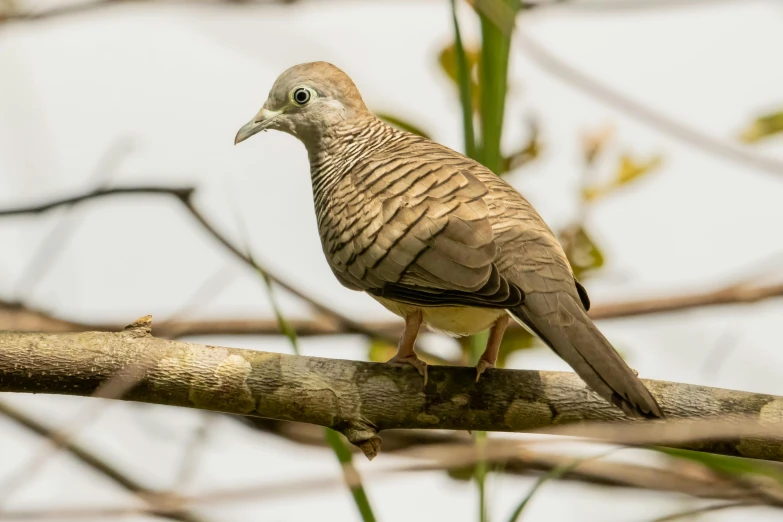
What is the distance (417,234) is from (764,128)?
1.54 metres

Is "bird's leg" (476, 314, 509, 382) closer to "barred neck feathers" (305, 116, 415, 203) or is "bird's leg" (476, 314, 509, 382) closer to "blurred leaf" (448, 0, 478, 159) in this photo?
"blurred leaf" (448, 0, 478, 159)

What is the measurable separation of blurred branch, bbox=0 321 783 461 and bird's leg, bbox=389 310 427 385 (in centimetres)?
4

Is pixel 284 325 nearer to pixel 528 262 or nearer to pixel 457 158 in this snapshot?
pixel 528 262

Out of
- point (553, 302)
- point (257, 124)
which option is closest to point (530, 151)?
point (257, 124)

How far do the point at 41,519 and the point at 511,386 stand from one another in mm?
1495

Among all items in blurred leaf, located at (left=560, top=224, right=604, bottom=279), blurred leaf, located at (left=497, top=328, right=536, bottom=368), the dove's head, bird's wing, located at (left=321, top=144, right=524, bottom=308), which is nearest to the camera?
bird's wing, located at (left=321, top=144, right=524, bottom=308)

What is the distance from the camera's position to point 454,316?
2.78 m

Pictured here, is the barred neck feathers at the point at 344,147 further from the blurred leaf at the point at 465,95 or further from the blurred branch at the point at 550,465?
the blurred branch at the point at 550,465

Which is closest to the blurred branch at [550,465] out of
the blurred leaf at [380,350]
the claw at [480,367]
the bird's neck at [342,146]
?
the blurred leaf at [380,350]

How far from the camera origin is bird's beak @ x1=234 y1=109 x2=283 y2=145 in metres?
3.46

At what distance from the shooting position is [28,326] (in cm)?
353

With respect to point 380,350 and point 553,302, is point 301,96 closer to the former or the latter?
point 380,350


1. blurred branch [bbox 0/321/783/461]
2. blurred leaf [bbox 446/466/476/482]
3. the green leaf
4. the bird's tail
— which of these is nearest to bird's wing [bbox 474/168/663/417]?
the bird's tail

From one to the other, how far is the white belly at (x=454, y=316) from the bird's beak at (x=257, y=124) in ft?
3.18
